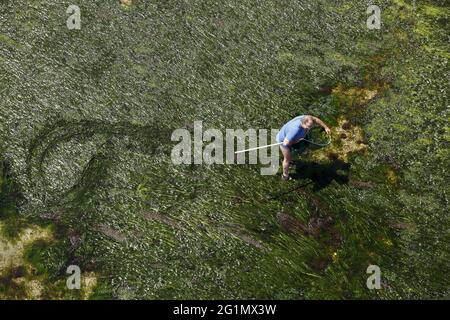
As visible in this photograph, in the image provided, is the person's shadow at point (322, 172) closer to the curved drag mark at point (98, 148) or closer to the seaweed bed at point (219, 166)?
the seaweed bed at point (219, 166)

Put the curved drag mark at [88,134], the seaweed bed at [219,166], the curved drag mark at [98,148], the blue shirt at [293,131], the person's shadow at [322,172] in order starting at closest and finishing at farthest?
the seaweed bed at [219,166] < the curved drag mark at [98,148] < the blue shirt at [293,131] < the person's shadow at [322,172] < the curved drag mark at [88,134]

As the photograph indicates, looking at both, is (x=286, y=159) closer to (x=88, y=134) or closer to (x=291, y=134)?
(x=291, y=134)

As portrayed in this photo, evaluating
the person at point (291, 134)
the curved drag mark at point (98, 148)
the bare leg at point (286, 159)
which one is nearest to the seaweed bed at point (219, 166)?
A: the curved drag mark at point (98, 148)

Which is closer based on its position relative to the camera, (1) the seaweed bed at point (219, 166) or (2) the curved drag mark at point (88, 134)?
(1) the seaweed bed at point (219, 166)

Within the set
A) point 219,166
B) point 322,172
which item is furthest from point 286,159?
point 219,166

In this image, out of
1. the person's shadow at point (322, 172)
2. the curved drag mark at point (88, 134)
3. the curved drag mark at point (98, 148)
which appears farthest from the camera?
the curved drag mark at point (88, 134)

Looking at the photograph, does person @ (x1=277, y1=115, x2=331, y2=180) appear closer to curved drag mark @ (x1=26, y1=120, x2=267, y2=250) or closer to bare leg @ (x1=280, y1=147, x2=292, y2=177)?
bare leg @ (x1=280, y1=147, x2=292, y2=177)

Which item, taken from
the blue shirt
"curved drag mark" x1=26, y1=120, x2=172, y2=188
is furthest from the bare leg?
"curved drag mark" x1=26, y1=120, x2=172, y2=188

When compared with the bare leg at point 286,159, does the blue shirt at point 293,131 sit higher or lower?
higher
